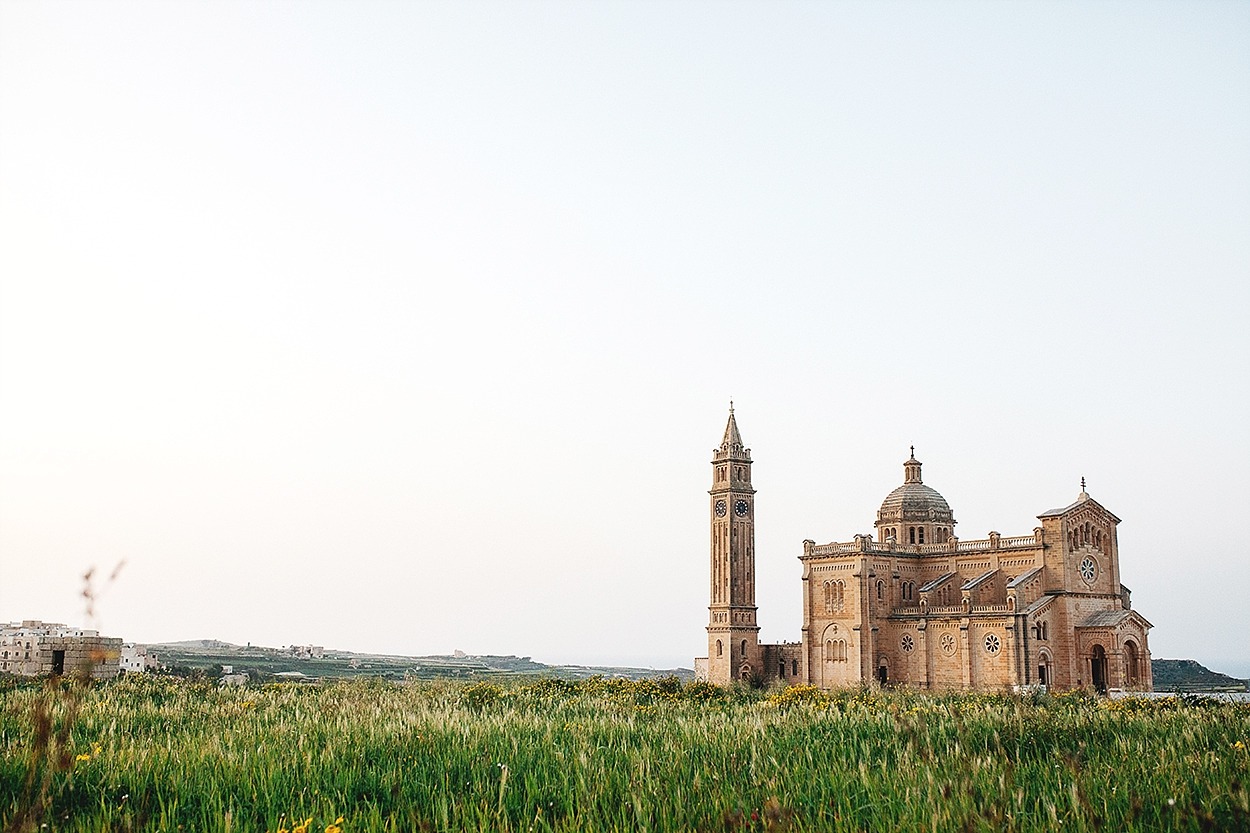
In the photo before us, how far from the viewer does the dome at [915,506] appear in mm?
60594

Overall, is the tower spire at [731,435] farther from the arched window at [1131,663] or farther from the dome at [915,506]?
the arched window at [1131,663]

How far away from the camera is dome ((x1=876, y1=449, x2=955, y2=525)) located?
199 feet

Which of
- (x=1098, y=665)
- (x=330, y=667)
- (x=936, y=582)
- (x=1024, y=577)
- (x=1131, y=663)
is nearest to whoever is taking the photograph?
(x=1131, y=663)

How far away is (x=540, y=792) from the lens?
9.09 meters

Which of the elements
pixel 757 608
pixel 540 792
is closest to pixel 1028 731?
pixel 540 792

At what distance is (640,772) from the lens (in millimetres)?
9242

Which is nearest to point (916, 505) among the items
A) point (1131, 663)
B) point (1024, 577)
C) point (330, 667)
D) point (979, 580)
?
point (979, 580)

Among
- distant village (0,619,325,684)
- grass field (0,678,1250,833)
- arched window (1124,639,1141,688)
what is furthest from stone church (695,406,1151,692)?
grass field (0,678,1250,833)

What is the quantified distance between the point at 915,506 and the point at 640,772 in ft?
179

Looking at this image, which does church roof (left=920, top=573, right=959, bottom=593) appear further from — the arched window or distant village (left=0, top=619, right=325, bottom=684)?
distant village (left=0, top=619, right=325, bottom=684)

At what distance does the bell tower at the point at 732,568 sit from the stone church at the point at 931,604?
86 mm

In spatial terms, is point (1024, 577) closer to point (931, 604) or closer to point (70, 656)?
point (931, 604)

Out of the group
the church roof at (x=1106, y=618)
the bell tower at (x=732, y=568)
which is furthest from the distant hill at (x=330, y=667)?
the church roof at (x=1106, y=618)

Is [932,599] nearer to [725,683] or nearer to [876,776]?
[725,683]
